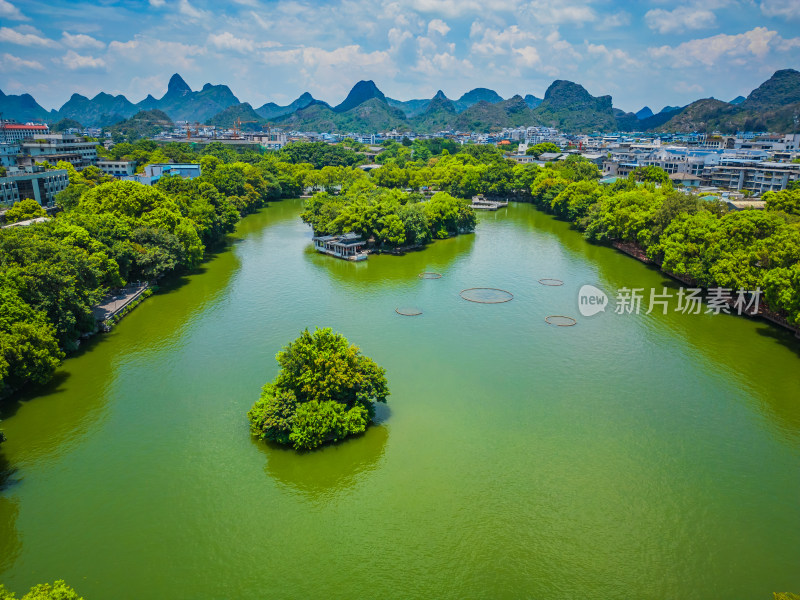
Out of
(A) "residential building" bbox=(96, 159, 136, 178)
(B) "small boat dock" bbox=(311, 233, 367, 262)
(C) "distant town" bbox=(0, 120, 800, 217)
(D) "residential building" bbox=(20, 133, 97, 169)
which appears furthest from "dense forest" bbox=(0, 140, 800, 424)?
(A) "residential building" bbox=(96, 159, 136, 178)

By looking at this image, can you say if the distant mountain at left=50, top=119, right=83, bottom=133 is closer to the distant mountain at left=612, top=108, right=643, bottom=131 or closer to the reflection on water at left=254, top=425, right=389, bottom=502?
the reflection on water at left=254, top=425, right=389, bottom=502

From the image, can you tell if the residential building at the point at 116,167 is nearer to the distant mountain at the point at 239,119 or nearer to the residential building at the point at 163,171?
the residential building at the point at 163,171

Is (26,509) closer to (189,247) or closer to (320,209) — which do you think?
(189,247)

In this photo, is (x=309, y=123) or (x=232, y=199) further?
(x=309, y=123)

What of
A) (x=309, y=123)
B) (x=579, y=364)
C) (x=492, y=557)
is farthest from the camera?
(x=309, y=123)

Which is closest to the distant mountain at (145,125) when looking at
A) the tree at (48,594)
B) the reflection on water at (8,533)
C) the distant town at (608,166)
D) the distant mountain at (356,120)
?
the distant mountain at (356,120)

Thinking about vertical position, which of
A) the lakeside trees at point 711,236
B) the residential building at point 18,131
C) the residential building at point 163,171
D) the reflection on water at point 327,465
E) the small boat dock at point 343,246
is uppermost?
the residential building at point 18,131

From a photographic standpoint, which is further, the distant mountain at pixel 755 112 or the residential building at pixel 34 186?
the distant mountain at pixel 755 112

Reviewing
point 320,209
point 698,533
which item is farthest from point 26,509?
point 320,209
